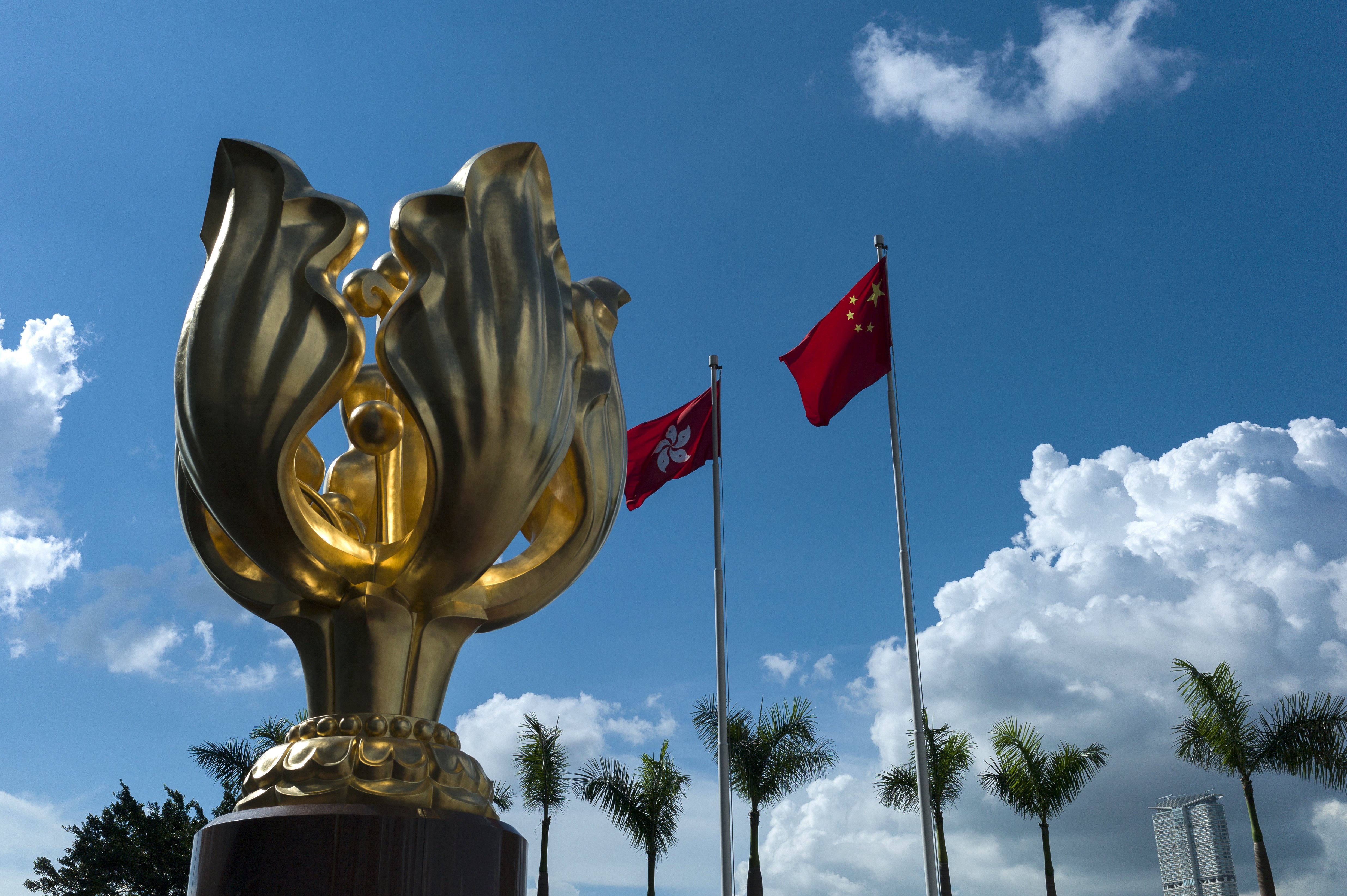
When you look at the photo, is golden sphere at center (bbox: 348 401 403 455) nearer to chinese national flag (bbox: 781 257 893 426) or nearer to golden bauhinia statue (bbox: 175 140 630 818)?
golden bauhinia statue (bbox: 175 140 630 818)

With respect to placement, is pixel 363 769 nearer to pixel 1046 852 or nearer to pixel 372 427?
pixel 372 427

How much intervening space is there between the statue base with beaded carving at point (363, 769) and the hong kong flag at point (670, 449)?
37.4 feet

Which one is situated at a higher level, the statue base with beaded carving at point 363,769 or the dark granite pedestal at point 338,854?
the statue base with beaded carving at point 363,769

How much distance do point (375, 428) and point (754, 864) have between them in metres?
17.9

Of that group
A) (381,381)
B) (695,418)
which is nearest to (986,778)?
(695,418)

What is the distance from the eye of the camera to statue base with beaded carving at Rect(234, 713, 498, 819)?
3797 millimetres

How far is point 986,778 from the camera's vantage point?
66.8 ft

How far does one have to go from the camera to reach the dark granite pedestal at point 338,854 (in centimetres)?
362

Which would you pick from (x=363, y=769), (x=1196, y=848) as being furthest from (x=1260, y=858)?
(x=1196, y=848)

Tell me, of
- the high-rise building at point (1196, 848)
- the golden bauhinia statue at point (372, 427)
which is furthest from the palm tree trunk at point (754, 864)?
the high-rise building at point (1196, 848)

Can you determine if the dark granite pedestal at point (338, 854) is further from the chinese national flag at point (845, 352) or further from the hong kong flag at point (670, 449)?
the hong kong flag at point (670, 449)

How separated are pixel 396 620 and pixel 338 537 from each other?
414 millimetres

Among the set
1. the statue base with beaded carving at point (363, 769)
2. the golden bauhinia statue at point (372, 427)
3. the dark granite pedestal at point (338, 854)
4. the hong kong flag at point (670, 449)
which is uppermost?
the hong kong flag at point (670, 449)

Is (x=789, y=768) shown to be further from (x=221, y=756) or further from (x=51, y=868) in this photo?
(x=51, y=868)
